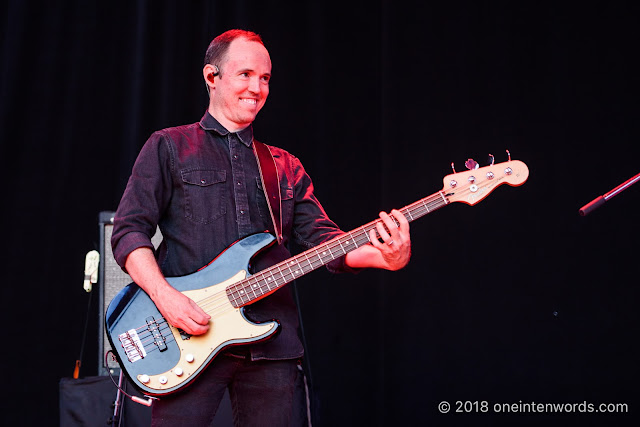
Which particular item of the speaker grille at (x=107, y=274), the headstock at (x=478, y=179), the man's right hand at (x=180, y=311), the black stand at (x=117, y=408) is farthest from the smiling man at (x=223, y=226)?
the speaker grille at (x=107, y=274)

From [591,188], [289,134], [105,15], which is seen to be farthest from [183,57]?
[591,188]

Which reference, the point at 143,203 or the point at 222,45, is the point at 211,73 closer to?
the point at 222,45

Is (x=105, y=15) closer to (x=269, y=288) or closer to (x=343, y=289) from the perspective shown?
A: (x=343, y=289)

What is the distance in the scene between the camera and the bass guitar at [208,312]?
5.93 ft

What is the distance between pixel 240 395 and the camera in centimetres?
190

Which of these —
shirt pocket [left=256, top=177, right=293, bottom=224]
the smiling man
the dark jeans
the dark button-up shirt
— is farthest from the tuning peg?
the dark jeans

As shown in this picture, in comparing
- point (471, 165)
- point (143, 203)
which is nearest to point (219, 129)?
point (143, 203)

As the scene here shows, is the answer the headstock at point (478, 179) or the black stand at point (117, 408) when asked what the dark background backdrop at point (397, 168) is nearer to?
the black stand at point (117, 408)

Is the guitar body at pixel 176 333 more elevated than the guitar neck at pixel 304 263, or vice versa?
the guitar neck at pixel 304 263

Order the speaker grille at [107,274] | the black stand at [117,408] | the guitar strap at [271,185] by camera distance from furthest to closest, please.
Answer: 1. the speaker grille at [107,274]
2. the black stand at [117,408]
3. the guitar strap at [271,185]

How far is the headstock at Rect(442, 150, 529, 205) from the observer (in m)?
2.09

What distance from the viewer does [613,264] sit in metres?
3.56

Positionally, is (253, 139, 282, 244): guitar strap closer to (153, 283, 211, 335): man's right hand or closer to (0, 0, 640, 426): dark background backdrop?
(153, 283, 211, 335): man's right hand

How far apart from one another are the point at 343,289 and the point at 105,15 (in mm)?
2014
